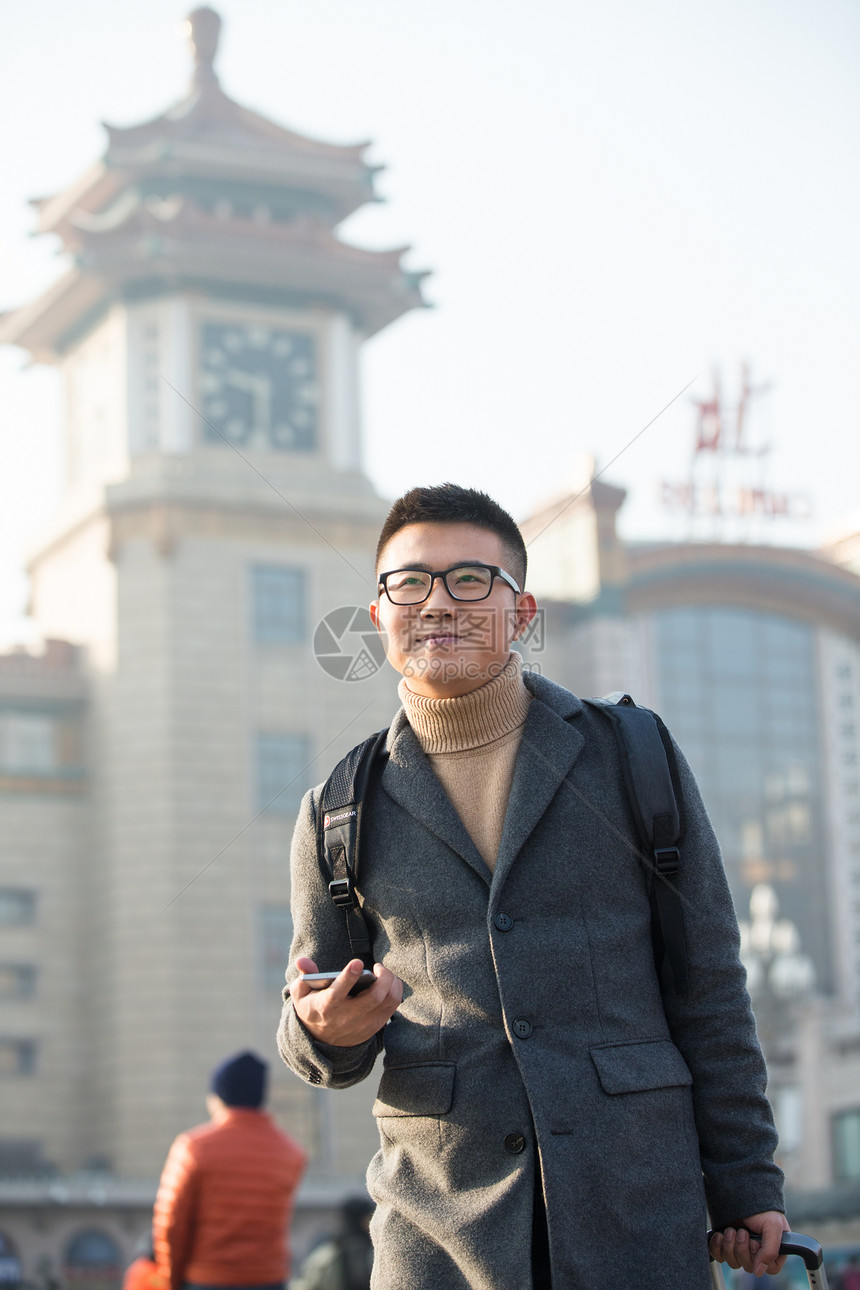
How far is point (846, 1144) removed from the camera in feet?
96.5

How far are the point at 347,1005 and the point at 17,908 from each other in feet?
89.1

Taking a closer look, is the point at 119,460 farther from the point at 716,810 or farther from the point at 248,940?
the point at 716,810

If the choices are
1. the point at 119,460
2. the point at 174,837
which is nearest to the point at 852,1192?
the point at 174,837

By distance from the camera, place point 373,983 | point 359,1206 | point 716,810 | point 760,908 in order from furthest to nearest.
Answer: point 716,810, point 760,908, point 359,1206, point 373,983

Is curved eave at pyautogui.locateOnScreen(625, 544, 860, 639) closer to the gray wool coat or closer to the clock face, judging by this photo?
the clock face

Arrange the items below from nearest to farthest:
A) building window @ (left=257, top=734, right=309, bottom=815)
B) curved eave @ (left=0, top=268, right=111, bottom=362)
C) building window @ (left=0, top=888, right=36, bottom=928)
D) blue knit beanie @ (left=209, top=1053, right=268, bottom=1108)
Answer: blue knit beanie @ (left=209, top=1053, right=268, bottom=1108)
building window @ (left=0, top=888, right=36, bottom=928)
building window @ (left=257, top=734, right=309, bottom=815)
curved eave @ (left=0, top=268, right=111, bottom=362)

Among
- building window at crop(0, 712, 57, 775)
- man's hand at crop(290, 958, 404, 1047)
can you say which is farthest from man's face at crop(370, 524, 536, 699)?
building window at crop(0, 712, 57, 775)

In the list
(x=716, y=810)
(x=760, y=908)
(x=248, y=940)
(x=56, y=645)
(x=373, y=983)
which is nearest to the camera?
(x=373, y=983)

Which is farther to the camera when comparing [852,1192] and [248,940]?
[248,940]

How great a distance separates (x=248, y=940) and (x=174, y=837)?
2.02 meters

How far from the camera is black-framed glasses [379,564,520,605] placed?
2.79 m

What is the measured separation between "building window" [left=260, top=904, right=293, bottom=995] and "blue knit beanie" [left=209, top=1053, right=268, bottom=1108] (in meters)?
22.7

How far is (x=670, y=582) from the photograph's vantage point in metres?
33.4

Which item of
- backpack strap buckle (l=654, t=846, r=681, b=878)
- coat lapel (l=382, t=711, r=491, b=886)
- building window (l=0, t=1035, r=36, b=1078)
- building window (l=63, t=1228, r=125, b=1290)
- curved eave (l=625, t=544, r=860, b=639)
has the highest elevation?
curved eave (l=625, t=544, r=860, b=639)
